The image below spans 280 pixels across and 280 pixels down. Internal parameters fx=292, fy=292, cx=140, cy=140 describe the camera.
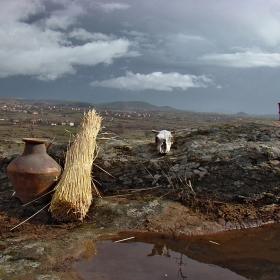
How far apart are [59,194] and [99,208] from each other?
708mm

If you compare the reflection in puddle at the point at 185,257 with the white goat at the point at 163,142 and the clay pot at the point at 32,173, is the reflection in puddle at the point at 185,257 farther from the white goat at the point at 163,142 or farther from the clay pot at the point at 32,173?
the white goat at the point at 163,142

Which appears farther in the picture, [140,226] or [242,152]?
[242,152]

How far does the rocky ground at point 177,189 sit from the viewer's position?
162 inches

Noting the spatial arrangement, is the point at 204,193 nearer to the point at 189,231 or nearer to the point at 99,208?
the point at 189,231

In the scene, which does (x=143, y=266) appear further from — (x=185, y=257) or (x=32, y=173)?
(x=32, y=173)

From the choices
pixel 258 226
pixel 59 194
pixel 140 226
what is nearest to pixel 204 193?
pixel 258 226

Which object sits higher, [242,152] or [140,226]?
[242,152]

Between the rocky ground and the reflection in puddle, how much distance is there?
233 mm

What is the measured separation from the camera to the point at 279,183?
490 cm

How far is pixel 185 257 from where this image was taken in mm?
3393

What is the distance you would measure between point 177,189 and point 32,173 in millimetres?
A: 2446

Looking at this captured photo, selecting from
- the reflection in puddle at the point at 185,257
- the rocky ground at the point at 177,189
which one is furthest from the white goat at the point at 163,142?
the reflection in puddle at the point at 185,257

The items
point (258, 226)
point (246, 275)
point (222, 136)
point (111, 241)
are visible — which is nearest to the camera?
point (246, 275)

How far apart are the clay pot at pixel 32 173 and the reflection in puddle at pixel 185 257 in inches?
58.8
